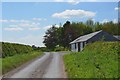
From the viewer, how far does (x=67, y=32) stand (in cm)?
10012

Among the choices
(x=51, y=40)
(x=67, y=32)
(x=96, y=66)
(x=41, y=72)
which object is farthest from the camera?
(x=51, y=40)

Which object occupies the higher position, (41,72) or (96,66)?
(96,66)

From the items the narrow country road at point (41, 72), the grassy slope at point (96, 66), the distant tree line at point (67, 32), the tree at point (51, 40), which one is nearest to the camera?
the grassy slope at point (96, 66)

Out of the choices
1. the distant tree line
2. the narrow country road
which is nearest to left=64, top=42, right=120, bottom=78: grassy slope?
the narrow country road

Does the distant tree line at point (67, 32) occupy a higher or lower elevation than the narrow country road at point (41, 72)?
higher

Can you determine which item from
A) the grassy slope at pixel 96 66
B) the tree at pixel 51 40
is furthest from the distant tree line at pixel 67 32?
the grassy slope at pixel 96 66

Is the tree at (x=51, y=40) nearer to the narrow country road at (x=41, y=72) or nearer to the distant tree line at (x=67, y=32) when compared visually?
the distant tree line at (x=67, y=32)

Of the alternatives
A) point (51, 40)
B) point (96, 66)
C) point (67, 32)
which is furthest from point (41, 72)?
point (51, 40)

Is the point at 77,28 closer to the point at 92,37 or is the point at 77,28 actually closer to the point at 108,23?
the point at 108,23

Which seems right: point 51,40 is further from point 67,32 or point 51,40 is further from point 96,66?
point 96,66

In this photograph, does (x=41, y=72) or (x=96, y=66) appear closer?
(x=96, y=66)

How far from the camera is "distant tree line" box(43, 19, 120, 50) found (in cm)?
9919

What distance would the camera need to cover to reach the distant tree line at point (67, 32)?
99.2 metres

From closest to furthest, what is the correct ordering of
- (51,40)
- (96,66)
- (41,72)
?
(96,66) < (41,72) < (51,40)
